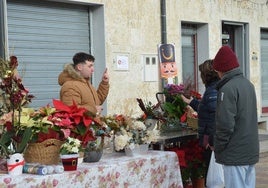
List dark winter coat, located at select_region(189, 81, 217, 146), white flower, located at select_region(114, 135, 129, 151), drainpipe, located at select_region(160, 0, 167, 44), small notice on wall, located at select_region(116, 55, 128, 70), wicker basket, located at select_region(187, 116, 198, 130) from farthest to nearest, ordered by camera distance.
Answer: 1. drainpipe, located at select_region(160, 0, 167, 44)
2. small notice on wall, located at select_region(116, 55, 128, 70)
3. wicker basket, located at select_region(187, 116, 198, 130)
4. dark winter coat, located at select_region(189, 81, 217, 146)
5. white flower, located at select_region(114, 135, 129, 151)

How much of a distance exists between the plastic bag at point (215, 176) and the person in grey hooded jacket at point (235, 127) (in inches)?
37.9

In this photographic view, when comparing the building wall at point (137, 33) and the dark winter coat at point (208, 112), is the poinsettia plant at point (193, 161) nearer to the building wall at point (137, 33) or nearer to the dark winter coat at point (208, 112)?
the dark winter coat at point (208, 112)

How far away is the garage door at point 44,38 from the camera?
325 inches

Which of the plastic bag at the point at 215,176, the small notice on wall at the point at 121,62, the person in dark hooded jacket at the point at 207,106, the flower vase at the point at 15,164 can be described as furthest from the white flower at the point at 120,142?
the small notice on wall at the point at 121,62

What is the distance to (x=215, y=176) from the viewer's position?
580 cm

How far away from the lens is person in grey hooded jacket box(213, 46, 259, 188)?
461 centimetres

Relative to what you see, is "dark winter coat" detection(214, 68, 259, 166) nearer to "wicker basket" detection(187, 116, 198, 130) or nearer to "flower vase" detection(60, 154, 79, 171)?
"flower vase" detection(60, 154, 79, 171)

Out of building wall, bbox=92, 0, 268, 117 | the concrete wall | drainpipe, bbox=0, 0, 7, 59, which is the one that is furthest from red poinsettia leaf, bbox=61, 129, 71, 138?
building wall, bbox=92, 0, 268, 117

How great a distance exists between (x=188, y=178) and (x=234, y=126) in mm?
1894

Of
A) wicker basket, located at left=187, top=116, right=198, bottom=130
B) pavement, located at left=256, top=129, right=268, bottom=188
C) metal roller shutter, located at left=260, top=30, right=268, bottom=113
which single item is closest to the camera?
wicker basket, located at left=187, top=116, right=198, bottom=130

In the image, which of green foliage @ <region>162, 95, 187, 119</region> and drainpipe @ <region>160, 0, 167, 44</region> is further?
drainpipe @ <region>160, 0, 167, 44</region>

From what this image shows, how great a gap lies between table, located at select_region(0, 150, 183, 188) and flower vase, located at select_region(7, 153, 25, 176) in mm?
51

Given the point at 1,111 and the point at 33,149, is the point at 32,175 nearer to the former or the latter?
the point at 33,149

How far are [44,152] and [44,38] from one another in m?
4.68
